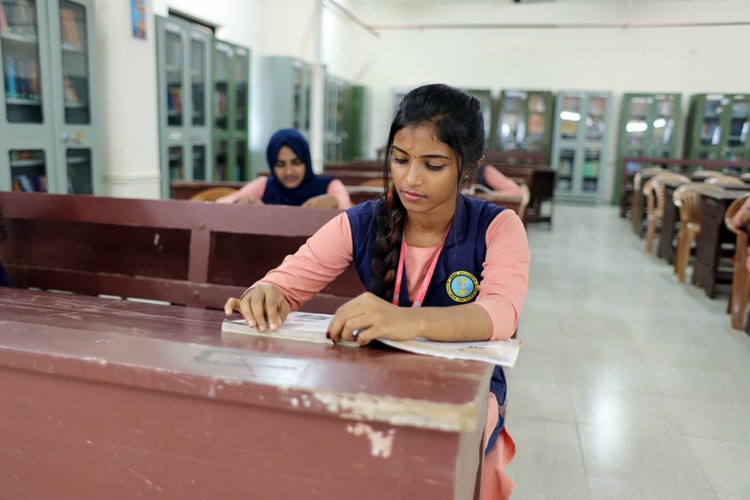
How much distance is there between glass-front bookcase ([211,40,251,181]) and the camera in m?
5.95

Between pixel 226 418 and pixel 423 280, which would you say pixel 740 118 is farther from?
pixel 226 418

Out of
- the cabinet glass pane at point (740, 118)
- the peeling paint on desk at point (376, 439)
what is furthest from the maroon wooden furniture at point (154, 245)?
the cabinet glass pane at point (740, 118)

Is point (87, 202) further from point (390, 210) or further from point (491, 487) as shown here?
point (491, 487)

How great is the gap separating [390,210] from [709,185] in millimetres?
4386

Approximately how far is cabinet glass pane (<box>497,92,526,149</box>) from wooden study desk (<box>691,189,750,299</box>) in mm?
6382

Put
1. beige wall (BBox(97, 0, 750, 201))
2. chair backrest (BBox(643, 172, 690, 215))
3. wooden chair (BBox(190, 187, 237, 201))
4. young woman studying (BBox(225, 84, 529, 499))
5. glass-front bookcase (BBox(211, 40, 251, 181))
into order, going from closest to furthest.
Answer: young woman studying (BBox(225, 84, 529, 499)), wooden chair (BBox(190, 187, 237, 201)), chair backrest (BBox(643, 172, 690, 215)), glass-front bookcase (BBox(211, 40, 251, 181)), beige wall (BBox(97, 0, 750, 201))

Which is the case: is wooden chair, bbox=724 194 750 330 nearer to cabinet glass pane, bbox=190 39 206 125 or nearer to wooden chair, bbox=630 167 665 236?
wooden chair, bbox=630 167 665 236

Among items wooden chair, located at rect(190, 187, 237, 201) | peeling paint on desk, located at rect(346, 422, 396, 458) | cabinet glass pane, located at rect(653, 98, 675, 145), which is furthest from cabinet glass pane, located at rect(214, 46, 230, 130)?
cabinet glass pane, located at rect(653, 98, 675, 145)

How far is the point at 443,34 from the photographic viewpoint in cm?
1103

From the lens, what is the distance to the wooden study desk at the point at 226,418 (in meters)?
0.63

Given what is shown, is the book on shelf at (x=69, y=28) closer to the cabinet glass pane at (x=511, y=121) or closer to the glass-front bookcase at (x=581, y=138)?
the cabinet glass pane at (x=511, y=121)

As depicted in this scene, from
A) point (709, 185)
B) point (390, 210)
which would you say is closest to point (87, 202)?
point (390, 210)

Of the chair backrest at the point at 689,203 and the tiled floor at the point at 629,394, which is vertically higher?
the chair backrest at the point at 689,203

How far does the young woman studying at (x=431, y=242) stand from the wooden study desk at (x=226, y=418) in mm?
308
